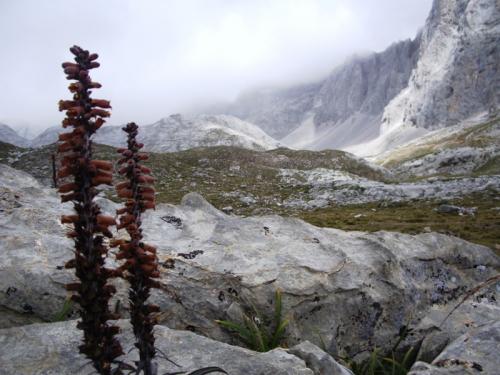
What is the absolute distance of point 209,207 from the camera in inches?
480

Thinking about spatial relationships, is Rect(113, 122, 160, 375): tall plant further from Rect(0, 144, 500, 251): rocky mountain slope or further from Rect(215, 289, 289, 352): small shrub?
Rect(0, 144, 500, 251): rocky mountain slope

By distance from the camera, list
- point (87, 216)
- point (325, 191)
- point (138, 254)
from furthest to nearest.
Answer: point (325, 191)
point (138, 254)
point (87, 216)

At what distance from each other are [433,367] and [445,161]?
112 meters

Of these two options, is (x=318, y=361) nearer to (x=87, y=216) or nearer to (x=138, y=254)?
(x=138, y=254)

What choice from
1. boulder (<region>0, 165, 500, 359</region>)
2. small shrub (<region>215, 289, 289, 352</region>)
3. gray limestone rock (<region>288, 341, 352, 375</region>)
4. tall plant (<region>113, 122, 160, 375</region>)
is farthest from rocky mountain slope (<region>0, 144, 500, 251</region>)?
tall plant (<region>113, 122, 160, 375</region>)

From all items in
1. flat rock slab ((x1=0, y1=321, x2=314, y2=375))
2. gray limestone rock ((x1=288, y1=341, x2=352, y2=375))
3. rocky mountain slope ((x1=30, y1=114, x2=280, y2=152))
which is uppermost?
rocky mountain slope ((x1=30, y1=114, x2=280, y2=152))

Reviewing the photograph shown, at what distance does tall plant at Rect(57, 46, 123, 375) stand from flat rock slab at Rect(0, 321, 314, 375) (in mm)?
1594

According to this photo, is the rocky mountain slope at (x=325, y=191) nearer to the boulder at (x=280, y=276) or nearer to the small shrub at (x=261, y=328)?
the boulder at (x=280, y=276)

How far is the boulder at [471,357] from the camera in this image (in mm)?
5805

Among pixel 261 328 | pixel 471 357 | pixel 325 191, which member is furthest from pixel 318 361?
pixel 325 191

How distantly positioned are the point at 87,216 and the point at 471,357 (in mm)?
6298

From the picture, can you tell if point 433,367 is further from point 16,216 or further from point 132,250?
point 16,216

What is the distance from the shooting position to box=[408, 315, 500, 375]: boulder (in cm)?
580

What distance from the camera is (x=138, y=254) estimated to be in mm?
3857
